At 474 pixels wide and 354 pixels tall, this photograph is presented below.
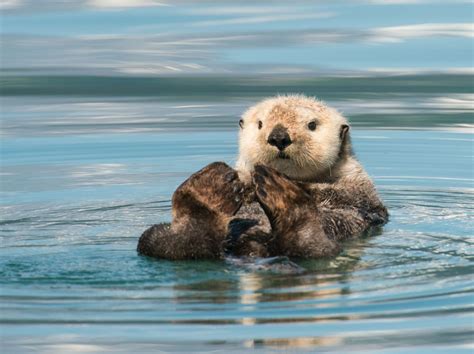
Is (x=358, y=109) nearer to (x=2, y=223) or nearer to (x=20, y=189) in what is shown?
(x=20, y=189)

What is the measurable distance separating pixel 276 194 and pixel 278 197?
2 centimetres

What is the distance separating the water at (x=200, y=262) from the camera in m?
5.69

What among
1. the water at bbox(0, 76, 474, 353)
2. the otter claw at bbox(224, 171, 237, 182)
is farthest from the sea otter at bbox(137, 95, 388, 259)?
the water at bbox(0, 76, 474, 353)

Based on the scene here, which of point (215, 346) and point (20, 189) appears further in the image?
point (20, 189)

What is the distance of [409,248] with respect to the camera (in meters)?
7.23

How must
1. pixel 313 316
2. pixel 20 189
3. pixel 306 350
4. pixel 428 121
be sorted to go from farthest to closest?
pixel 428 121
pixel 20 189
pixel 313 316
pixel 306 350

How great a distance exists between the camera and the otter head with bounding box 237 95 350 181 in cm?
755

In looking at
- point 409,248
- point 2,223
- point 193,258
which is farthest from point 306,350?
point 2,223

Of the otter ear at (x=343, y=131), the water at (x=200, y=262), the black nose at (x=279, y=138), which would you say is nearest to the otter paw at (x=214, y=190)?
the water at (x=200, y=262)

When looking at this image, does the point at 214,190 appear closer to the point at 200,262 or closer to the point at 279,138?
the point at 200,262

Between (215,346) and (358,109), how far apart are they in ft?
20.4

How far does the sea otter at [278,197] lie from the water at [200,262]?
0.43ft

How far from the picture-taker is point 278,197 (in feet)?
22.2

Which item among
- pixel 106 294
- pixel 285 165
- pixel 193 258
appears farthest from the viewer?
pixel 285 165
